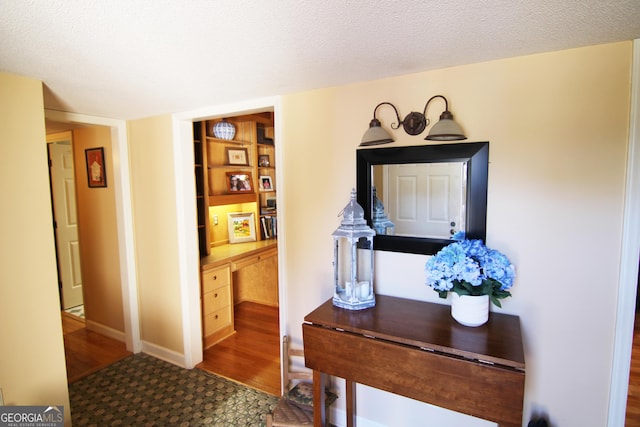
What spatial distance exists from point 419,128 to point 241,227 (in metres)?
2.54

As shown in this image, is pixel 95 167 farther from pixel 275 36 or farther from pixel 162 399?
pixel 275 36

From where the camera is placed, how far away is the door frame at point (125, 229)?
283 cm

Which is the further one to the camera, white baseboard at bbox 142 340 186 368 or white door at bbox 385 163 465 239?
white baseboard at bbox 142 340 186 368

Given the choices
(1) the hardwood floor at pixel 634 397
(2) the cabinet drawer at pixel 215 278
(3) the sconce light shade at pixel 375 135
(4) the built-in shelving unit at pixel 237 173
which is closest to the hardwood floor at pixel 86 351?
(2) the cabinet drawer at pixel 215 278

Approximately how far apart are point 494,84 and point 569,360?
137cm

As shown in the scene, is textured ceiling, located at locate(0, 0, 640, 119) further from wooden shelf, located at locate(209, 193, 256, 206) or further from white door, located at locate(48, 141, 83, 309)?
white door, located at locate(48, 141, 83, 309)

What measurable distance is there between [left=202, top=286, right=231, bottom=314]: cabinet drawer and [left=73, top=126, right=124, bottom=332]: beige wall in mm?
878

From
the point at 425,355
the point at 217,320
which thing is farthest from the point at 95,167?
the point at 425,355

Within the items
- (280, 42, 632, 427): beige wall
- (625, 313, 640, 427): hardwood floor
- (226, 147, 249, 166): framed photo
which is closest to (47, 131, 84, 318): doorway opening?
(226, 147, 249, 166): framed photo

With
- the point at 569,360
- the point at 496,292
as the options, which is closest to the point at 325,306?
the point at 496,292

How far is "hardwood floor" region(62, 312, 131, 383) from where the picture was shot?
2.74m

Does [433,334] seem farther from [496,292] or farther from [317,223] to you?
[317,223]

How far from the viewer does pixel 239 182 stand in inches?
144

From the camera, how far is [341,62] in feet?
5.19
